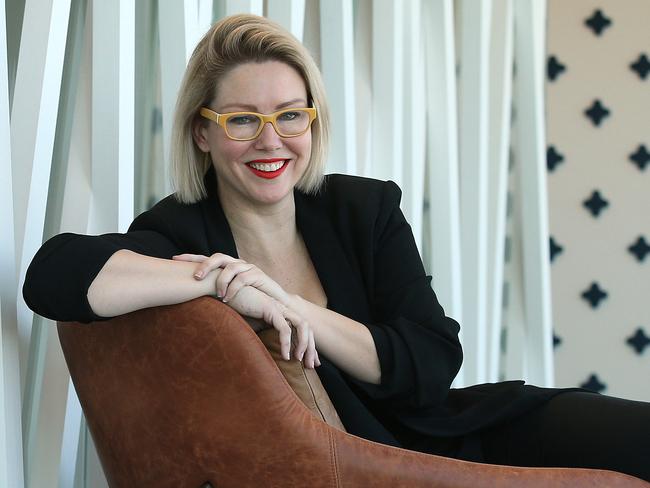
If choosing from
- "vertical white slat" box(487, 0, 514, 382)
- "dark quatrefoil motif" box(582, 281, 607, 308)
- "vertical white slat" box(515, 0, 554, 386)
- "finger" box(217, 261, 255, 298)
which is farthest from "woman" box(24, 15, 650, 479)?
"dark quatrefoil motif" box(582, 281, 607, 308)

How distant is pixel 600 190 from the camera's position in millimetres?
3961

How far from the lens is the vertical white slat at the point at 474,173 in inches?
121

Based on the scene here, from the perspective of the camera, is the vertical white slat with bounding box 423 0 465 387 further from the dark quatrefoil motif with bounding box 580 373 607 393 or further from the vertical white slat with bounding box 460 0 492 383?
the dark quatrefoil motif with bounding box 580 373 607 393

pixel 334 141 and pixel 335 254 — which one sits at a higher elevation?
pixel 334 141

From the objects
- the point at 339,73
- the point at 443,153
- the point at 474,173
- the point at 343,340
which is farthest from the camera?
the point at 474,173

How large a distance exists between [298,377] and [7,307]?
0.58 metres

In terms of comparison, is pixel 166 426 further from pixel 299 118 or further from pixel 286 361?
pixel 299 118

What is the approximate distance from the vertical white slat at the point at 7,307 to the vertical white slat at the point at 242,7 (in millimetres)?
669

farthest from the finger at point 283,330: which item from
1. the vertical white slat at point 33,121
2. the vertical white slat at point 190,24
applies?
the vertical white slat at point 190,24

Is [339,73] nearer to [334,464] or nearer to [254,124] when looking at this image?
[254,124]

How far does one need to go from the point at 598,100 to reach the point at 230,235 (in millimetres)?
2421

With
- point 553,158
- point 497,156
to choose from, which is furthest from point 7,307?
point 553,158

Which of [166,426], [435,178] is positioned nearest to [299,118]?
[166,426]

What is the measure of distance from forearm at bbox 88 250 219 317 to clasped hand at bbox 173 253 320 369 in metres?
0.02
